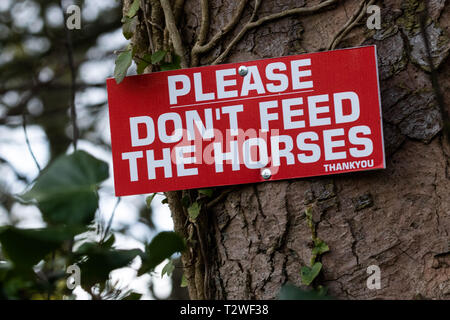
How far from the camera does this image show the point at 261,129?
104cm

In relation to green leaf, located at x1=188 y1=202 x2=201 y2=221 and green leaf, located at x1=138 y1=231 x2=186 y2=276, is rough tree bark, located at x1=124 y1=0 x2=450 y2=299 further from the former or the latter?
green leaf, located at x1=138 y1=231 x2=186 y2=276

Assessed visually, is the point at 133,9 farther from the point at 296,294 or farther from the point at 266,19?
the point at 296,294

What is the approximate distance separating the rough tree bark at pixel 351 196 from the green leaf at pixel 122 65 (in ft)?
0.48

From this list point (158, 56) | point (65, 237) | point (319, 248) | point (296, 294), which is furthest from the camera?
point (158, 56)

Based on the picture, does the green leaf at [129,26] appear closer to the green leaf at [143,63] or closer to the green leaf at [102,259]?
the green leaf at [143,63]

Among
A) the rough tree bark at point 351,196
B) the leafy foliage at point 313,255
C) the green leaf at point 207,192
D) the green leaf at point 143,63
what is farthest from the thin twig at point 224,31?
the leafy foliage at point 313,255

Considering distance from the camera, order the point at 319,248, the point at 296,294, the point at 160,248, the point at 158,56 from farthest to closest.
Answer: the point at 158,56, the point at 319,248, the point at 296,294, the point at 160,248

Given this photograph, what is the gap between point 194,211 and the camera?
110cm

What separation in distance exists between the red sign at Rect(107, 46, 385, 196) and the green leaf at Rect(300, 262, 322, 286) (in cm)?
17

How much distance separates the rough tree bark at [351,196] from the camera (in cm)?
100

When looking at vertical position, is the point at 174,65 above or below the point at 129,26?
below

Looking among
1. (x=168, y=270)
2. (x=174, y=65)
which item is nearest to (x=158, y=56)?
(x=174, y=65)

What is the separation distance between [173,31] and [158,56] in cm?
7

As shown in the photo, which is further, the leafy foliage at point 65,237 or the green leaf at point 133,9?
the green leaf at point 133,9
